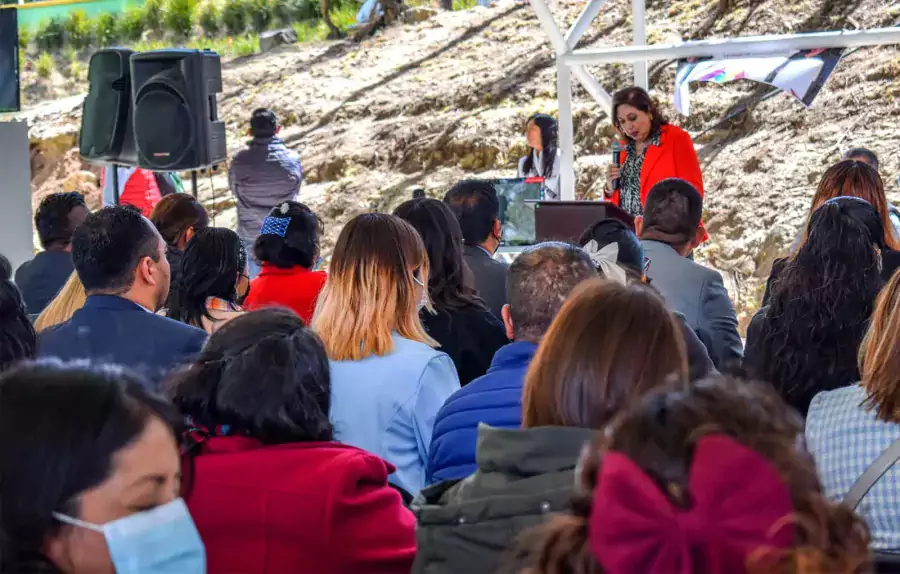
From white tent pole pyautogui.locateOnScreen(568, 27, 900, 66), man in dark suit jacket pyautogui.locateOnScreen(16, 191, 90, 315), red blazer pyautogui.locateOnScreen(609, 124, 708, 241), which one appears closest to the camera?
man in dark suit jacket pyautogui.locateOnScreen(16, 191, 90, 315)

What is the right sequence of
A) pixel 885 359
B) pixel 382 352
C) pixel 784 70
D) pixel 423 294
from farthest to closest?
pixel 784 70 → pixel 423 294 → pixel 382 352 → pixel 885 359

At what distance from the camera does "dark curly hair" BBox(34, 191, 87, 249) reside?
16.8 ft

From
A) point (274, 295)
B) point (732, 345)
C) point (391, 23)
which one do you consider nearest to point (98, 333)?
point (274, 295)

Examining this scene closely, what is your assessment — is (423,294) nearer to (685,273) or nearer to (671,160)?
(685,273)

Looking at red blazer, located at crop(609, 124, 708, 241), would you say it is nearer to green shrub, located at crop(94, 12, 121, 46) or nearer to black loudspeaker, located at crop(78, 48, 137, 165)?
black loudspeaker, located at crop(78, 48, 137, 165)

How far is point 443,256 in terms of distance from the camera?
4.08 metres

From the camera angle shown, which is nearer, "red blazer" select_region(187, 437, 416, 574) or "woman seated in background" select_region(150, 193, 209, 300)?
"red blazer" select_region(187, 437, 416, 574)

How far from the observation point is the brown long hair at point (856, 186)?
15.6 feet

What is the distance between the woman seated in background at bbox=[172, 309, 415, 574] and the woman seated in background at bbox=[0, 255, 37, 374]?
1307 millimetres

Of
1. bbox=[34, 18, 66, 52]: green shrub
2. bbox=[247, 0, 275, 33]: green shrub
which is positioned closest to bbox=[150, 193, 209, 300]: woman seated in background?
bbox=[247, 0, 275, 33]: green shrub

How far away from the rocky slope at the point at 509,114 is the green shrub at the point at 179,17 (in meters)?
3.38

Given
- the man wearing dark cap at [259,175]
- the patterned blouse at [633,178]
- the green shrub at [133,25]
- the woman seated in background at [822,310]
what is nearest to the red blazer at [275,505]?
the woman seated in background at [822,310]

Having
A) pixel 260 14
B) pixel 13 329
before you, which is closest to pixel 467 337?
pixel 13 329

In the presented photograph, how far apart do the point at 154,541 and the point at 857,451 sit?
5.31 ft
